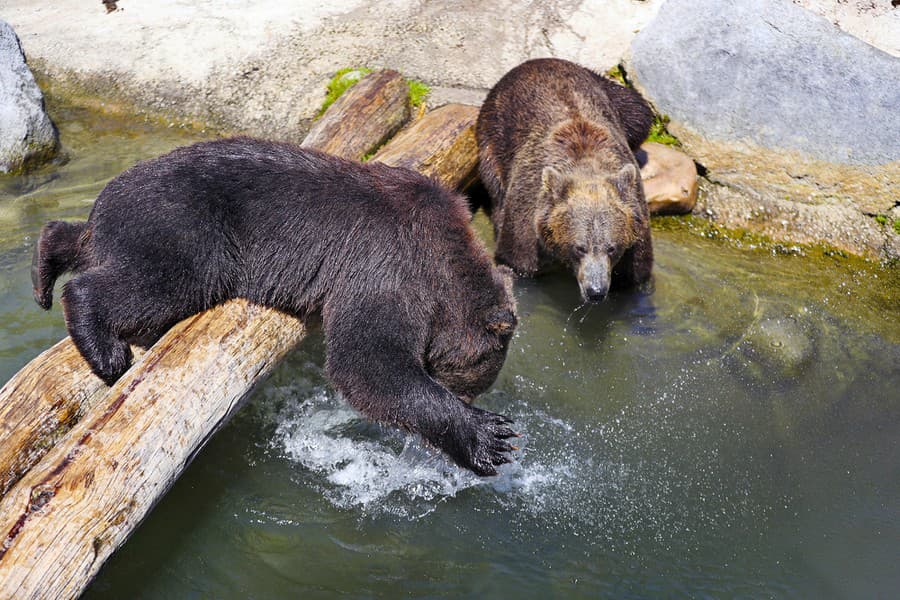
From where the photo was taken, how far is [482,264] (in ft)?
16.6

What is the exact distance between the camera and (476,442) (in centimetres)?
472

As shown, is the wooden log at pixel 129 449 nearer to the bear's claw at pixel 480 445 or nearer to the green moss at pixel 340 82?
the bear's claw at pixel 480 445

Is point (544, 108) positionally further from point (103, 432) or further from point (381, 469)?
point (103, 432)

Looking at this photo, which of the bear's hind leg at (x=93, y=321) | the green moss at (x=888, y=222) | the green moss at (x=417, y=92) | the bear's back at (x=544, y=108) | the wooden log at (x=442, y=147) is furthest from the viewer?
the green moss at (x=417, y=92)

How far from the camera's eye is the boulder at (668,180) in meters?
8.20

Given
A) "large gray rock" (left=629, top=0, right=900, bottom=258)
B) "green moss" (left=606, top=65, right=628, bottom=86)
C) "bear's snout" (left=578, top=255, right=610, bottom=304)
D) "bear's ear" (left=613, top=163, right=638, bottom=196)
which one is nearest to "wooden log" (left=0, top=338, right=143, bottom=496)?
"bear's snout" (left=578, top=255, right=610, bottom=304)

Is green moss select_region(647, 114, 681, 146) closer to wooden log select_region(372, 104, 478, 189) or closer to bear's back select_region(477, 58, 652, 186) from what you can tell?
bear's back select_region(477, 58, 652, 186)

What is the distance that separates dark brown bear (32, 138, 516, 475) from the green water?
2.18ft

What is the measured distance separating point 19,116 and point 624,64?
21.0 ft

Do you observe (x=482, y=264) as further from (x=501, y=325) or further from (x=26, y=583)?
(x=26, y=583)

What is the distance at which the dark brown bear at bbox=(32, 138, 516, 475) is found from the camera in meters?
4.71

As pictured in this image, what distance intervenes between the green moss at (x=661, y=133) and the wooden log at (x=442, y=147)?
6.53 feet

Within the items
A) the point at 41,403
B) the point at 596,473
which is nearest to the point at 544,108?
the point at 596,473

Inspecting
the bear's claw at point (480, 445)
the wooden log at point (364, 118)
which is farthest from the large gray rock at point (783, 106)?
the bear's claw at point (480, 445)
